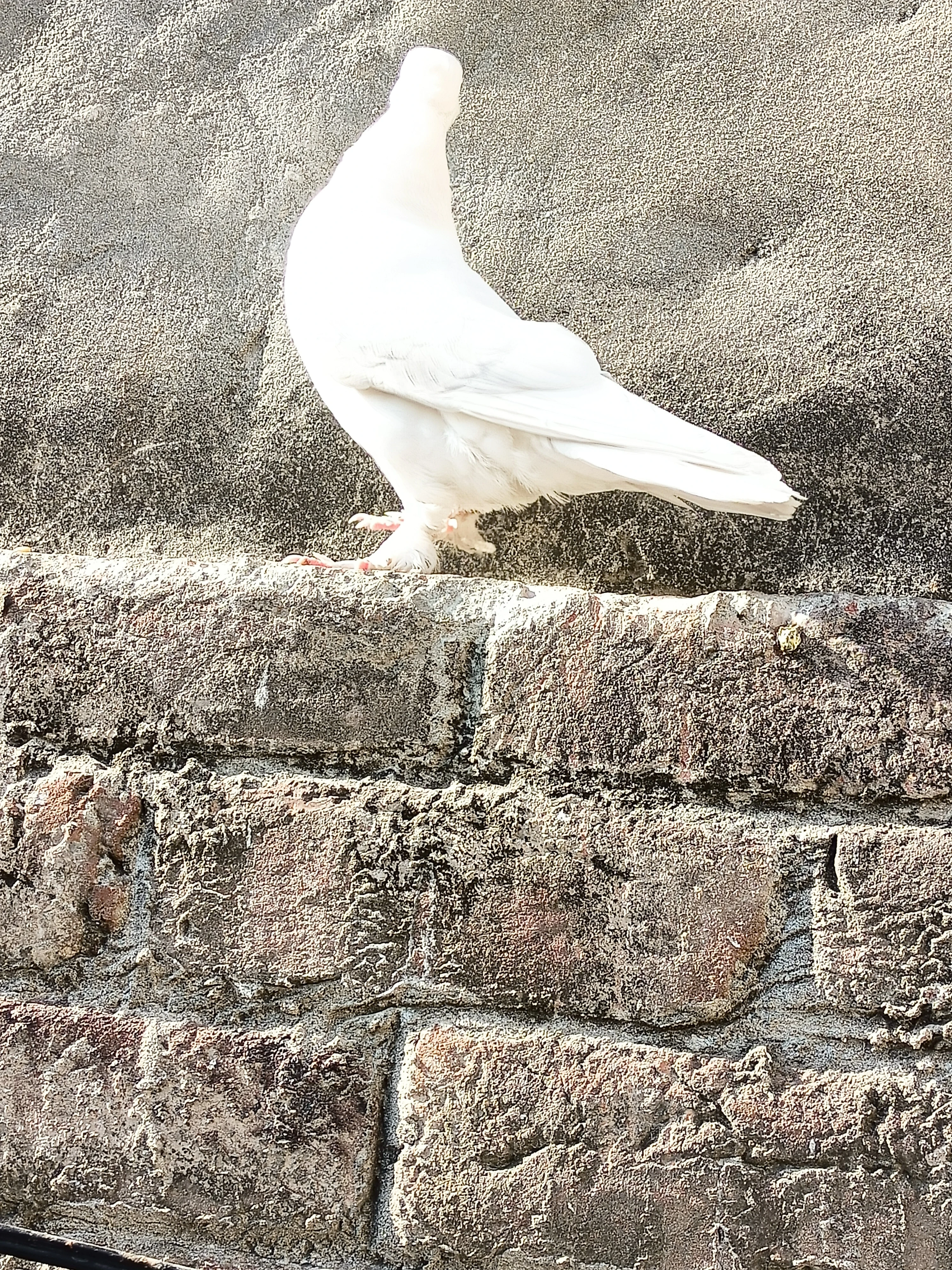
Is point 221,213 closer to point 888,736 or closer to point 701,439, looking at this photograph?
point 701,439

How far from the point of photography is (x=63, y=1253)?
0.63 metres

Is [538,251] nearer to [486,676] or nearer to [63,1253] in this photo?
[486,676]

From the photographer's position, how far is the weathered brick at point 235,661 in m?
0.89

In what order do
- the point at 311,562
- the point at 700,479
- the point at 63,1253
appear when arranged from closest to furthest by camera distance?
the point at 63,1253 → the point at 700,479 → the point at 311,562

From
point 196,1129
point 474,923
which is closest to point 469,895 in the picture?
point 474,923

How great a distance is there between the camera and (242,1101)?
0.86m

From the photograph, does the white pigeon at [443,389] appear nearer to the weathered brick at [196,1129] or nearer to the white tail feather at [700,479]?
the white tail feather at [700,479]

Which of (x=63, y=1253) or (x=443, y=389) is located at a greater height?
(x=443, y=389)

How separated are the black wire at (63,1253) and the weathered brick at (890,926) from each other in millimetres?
533

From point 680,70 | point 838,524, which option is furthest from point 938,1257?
point 680,70

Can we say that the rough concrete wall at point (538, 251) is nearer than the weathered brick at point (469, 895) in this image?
No

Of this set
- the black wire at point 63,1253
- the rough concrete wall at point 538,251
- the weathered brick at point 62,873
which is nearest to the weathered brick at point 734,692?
the rough concrete wall at point 538,251

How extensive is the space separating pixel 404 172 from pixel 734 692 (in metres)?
0.57

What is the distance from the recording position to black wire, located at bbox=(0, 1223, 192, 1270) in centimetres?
63
